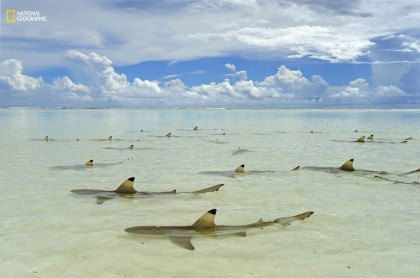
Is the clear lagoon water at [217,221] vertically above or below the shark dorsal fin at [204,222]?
below

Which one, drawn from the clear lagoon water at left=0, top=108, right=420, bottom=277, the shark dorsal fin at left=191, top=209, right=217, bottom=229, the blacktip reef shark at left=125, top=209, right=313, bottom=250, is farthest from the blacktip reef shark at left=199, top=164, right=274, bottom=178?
the shark dorsal fin at left=191, top=209, right=217, bottom=229

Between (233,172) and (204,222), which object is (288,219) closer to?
(204,222)

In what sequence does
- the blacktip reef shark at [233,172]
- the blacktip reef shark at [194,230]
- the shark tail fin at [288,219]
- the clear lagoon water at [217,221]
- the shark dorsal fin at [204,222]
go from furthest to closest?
the blacktip reef shark at [233,172], the shark tail fin at [288,219], the shark dorsal fin at [204,222], the blacktip reef shark at [194,230], the clear lagoon water at [217,221]

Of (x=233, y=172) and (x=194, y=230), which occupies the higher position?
(x=194, y=230)

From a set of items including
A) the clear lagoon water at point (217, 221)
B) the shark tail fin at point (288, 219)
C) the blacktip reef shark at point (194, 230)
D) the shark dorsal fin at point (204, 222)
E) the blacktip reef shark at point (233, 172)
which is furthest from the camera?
the blacktip reef shark at point (233, 172)

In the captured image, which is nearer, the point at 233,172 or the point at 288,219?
the point at 288,219

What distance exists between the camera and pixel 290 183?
13.6 meters

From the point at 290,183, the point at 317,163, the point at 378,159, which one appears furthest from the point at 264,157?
the point at 290,183

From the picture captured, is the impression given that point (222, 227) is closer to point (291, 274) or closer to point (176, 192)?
point (291, 274)

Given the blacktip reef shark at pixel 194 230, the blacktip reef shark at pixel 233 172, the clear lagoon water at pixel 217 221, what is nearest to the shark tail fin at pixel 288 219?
the clear lagoon water at pixel 217 221

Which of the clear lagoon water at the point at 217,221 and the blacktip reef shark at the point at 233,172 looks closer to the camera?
the clear lagoon water at the point at 217,221

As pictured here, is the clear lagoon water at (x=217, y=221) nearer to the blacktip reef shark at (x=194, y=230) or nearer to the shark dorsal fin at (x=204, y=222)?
the blacktip reef shark at (x=194, y=230)

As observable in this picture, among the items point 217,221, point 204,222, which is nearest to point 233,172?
point 217,221

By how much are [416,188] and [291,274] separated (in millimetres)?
8843
